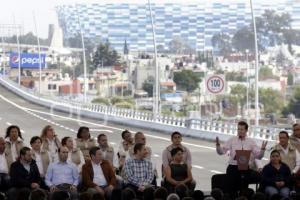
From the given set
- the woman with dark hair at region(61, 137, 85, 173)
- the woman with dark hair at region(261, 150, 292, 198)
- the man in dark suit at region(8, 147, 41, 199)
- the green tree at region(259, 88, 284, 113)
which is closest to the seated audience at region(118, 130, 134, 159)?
the woman with dark hair at region(61, 137, 85, 173)

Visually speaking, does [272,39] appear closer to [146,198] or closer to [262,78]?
[262,78]

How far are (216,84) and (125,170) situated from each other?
23.5 m

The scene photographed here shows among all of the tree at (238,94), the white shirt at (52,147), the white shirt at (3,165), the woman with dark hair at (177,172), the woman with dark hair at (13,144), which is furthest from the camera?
the tree at (238,94)

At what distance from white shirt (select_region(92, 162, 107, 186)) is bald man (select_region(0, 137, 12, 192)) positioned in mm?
1303

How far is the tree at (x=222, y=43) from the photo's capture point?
153 metres

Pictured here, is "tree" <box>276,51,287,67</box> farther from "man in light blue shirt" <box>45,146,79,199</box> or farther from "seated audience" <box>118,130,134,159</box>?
"man in light blue shirt" <box>45,146,79,199</box>

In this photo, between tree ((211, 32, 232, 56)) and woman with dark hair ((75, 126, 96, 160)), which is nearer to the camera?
woman with dark hair ((75, 126, 96, 160))

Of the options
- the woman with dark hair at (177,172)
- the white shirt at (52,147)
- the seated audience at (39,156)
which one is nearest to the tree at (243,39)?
the white shirt at (52,147)

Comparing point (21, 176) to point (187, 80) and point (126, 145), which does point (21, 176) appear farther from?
point (187, 80)

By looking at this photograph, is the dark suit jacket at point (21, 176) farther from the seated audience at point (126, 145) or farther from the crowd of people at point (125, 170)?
the seated audience at point (126, 145)

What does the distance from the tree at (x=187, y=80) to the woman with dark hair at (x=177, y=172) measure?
91.1 metres

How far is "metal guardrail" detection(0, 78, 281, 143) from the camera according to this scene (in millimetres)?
39912

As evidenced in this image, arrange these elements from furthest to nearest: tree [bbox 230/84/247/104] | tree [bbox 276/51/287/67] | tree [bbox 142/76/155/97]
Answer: tree [bbox 276/51/287/67], tree [bbox 142/76/155/97], tree [bbox 230/84/247/104]

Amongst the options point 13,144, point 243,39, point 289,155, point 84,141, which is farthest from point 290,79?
point 13,144
